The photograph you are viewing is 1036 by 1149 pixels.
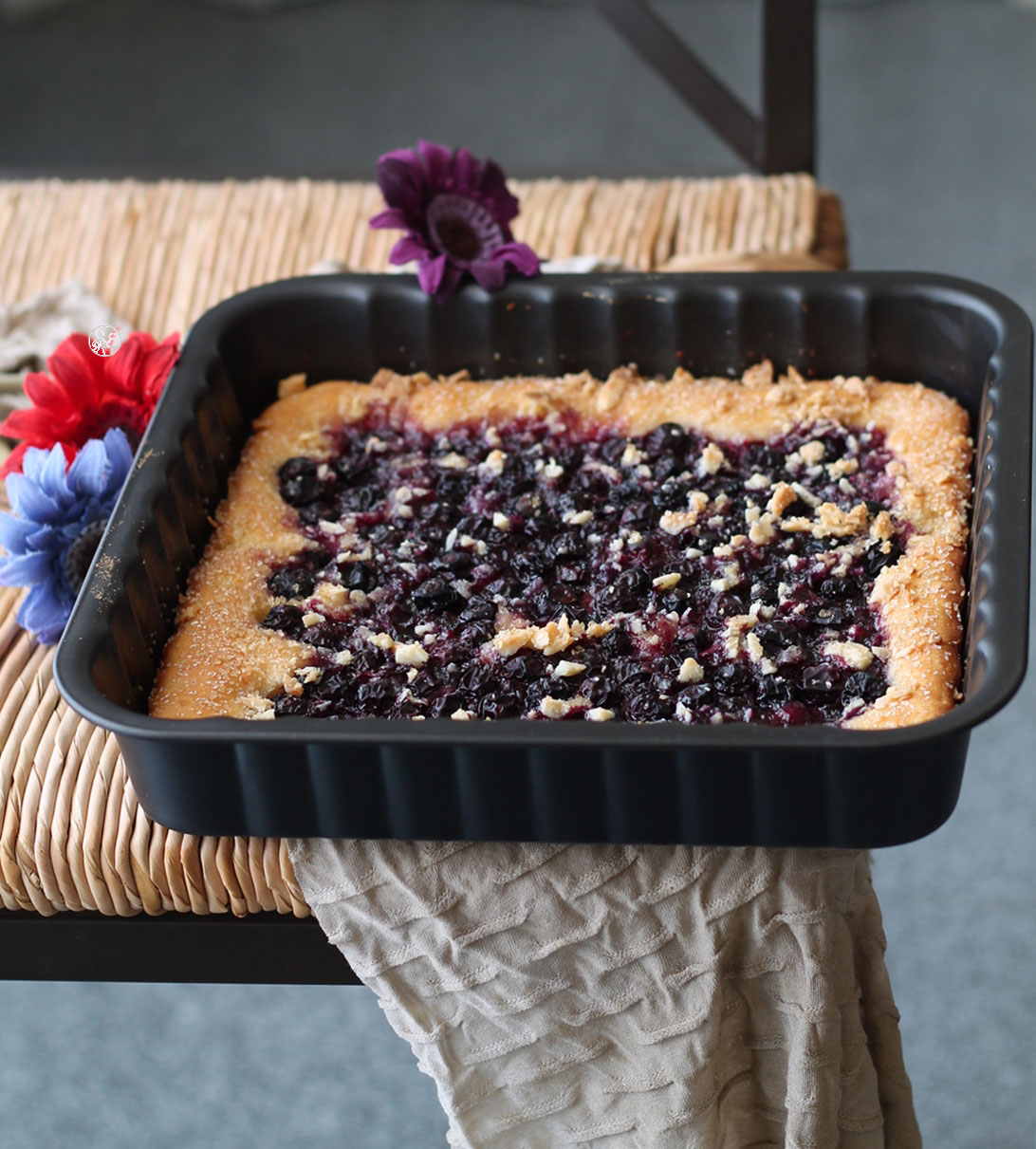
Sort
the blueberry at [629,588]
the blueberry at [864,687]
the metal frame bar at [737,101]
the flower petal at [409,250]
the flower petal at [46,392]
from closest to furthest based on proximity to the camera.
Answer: the blueberry at [864,687] < the blueberry at [629,588] < the flower petal at [46,392] < the flower petal at [409,250] < the metal frame bar at [737,101]

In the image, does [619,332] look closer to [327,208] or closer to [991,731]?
[327,208]

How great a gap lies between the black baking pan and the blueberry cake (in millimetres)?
31

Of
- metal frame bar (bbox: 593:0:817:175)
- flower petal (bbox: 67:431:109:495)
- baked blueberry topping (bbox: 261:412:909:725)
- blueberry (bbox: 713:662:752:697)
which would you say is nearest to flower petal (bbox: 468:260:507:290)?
baked blueberry topping (bbox: 261:412:909:725)

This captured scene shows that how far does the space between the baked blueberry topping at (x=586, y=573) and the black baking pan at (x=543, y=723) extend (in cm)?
9

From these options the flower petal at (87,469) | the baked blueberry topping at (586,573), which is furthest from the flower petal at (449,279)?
the flower petal at (87,469)

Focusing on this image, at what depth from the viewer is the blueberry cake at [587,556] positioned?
3.57 ft

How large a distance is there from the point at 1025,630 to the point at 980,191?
8.28 feet

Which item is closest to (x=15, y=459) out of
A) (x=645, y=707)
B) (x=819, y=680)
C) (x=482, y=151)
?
(x=645, y=707)

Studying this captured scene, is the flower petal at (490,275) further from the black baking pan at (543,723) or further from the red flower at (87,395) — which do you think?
the red flower at (87,395)

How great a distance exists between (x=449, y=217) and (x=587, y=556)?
1.27 ft

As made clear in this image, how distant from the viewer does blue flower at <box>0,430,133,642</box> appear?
47.9 inches

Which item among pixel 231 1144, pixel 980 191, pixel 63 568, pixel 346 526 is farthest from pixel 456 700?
pixel 980 191

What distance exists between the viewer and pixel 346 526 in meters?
1.28

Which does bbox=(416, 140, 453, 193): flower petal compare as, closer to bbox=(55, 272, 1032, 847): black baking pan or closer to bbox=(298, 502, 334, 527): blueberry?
bbox=(55, 272, 1032, 847): black baking pan
